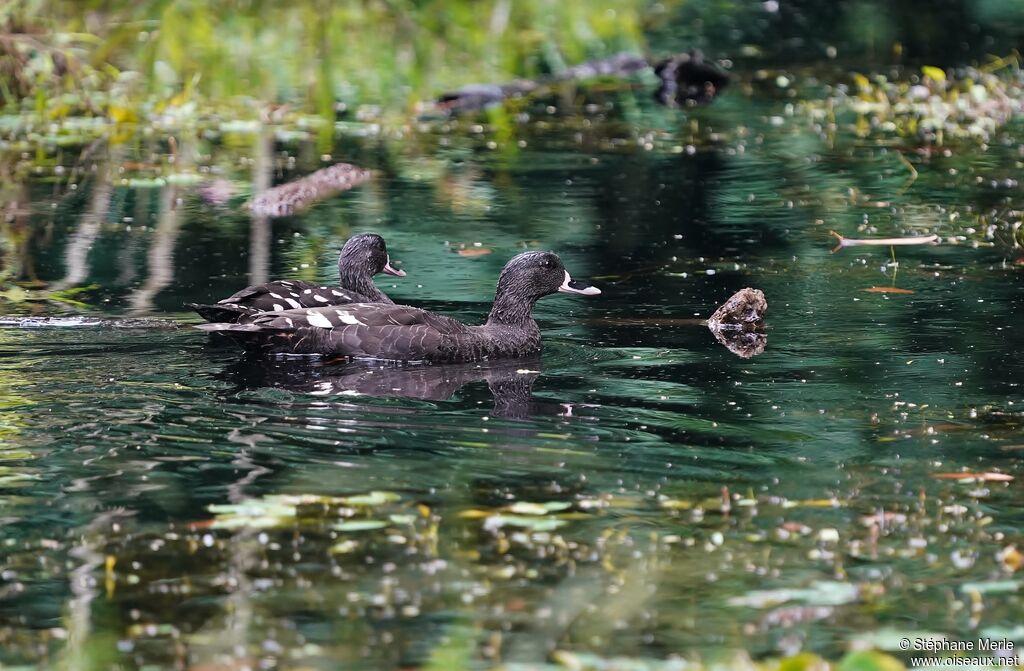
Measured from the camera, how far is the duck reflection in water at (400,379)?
29.1 feet

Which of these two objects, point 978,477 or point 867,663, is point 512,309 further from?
point 867,663

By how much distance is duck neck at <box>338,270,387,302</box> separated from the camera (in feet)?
36.4

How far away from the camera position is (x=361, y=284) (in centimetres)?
1109

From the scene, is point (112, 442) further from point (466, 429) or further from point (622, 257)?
point (622, 257)

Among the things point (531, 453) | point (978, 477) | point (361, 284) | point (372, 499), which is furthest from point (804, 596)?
point (361, 284)

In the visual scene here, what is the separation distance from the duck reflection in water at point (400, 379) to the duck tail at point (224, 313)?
356 mm

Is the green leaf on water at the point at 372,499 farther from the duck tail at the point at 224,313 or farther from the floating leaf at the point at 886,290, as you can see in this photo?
the floating leaf at the point at 886,290

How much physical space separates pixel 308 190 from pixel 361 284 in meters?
3.99

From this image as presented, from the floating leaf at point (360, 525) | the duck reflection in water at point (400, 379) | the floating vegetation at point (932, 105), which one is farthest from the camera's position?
the floating vegetation at point (932, 105)

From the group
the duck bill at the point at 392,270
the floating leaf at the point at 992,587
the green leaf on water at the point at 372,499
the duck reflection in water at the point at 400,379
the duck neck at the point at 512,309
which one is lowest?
the floating leaf at the point at 992,587

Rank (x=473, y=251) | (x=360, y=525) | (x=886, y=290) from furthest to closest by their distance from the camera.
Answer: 1. (x=473, y=251)
2. (x=886, y=290)
3. (x=360, y=525)

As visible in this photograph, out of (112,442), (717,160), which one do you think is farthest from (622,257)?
(112,442)

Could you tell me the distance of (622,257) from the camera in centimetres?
1257

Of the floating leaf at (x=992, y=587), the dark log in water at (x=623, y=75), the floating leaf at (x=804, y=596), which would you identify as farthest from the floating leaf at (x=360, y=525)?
the dark log in water at (x=623, y=75)
